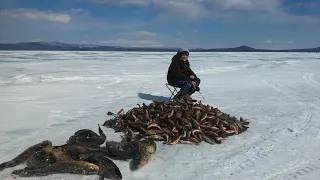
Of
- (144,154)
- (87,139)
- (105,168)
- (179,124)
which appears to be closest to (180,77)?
(179,124)

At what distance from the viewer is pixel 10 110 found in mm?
9008

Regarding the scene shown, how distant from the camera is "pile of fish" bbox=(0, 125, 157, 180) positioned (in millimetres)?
4471

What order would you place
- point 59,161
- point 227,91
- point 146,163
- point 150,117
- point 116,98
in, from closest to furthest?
point 59,161 < point 146,163 < point 150,117 < point 116,98 < point 227,91

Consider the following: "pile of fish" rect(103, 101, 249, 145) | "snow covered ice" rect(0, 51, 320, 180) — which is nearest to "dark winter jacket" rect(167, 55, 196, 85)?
"snow covered ice" rect(0, 51, 320, 180)

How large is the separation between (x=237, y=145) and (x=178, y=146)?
43.6 inches

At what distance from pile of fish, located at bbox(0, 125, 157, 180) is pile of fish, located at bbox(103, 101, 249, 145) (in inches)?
30.1

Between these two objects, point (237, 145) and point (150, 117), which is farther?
point (150, 117)

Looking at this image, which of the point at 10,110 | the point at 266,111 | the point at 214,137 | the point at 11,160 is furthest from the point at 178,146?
the point at 10,110

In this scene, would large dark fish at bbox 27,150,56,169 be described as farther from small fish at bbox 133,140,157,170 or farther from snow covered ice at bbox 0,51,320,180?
small fish at bbox 133,140,157,170

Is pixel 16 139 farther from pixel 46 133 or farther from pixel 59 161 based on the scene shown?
pixel 59 161

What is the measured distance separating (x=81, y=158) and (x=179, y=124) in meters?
2.22

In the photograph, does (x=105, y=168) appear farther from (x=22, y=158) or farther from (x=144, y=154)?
(x=22, y=158)

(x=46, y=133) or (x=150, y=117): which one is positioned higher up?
(x=150, y=117)

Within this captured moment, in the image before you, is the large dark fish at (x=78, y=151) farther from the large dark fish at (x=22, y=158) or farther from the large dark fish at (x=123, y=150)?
the large dark fish at (x=22, y=158)
